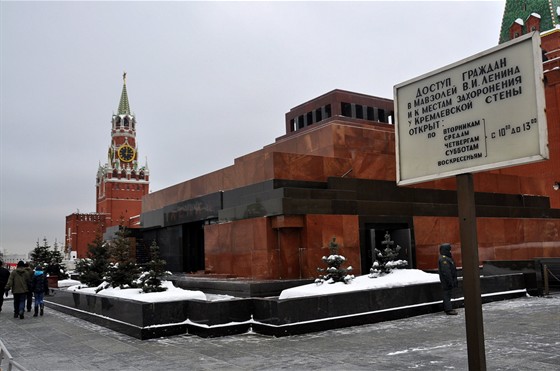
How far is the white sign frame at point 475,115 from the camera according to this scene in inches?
169

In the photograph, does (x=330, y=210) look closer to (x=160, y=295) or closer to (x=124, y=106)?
(x=160, y=295)

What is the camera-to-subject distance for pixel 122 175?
355ft

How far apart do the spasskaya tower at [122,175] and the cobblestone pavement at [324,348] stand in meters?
96.9

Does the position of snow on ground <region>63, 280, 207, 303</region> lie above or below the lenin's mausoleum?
below

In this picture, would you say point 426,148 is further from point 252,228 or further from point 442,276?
point 252,228

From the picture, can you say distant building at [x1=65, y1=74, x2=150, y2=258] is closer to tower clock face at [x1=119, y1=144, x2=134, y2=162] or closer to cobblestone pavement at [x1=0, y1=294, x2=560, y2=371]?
tower clock face at [x1=119, y1=144, x2=134, y2=162]

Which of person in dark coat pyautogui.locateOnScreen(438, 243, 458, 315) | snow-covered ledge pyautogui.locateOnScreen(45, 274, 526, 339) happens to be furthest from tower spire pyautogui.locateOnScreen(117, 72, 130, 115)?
person in dark coat pyautogui.locateOnScreen(438, 243, 458, 315)

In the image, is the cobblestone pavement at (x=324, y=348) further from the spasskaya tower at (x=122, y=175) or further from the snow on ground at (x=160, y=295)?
the spasskaya tower at (x=122, y=175)

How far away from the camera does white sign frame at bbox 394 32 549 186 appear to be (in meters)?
4.30

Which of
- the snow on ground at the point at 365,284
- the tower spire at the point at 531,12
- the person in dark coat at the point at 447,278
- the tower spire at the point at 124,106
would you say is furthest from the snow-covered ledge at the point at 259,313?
the tower spire at the point at 124,106

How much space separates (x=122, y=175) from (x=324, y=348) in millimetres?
106089

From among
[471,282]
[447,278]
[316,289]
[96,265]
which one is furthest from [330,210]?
[471,282]

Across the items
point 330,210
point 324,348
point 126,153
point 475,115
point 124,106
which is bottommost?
point 324,348

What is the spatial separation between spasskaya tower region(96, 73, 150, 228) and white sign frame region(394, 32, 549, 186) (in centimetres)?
10283
